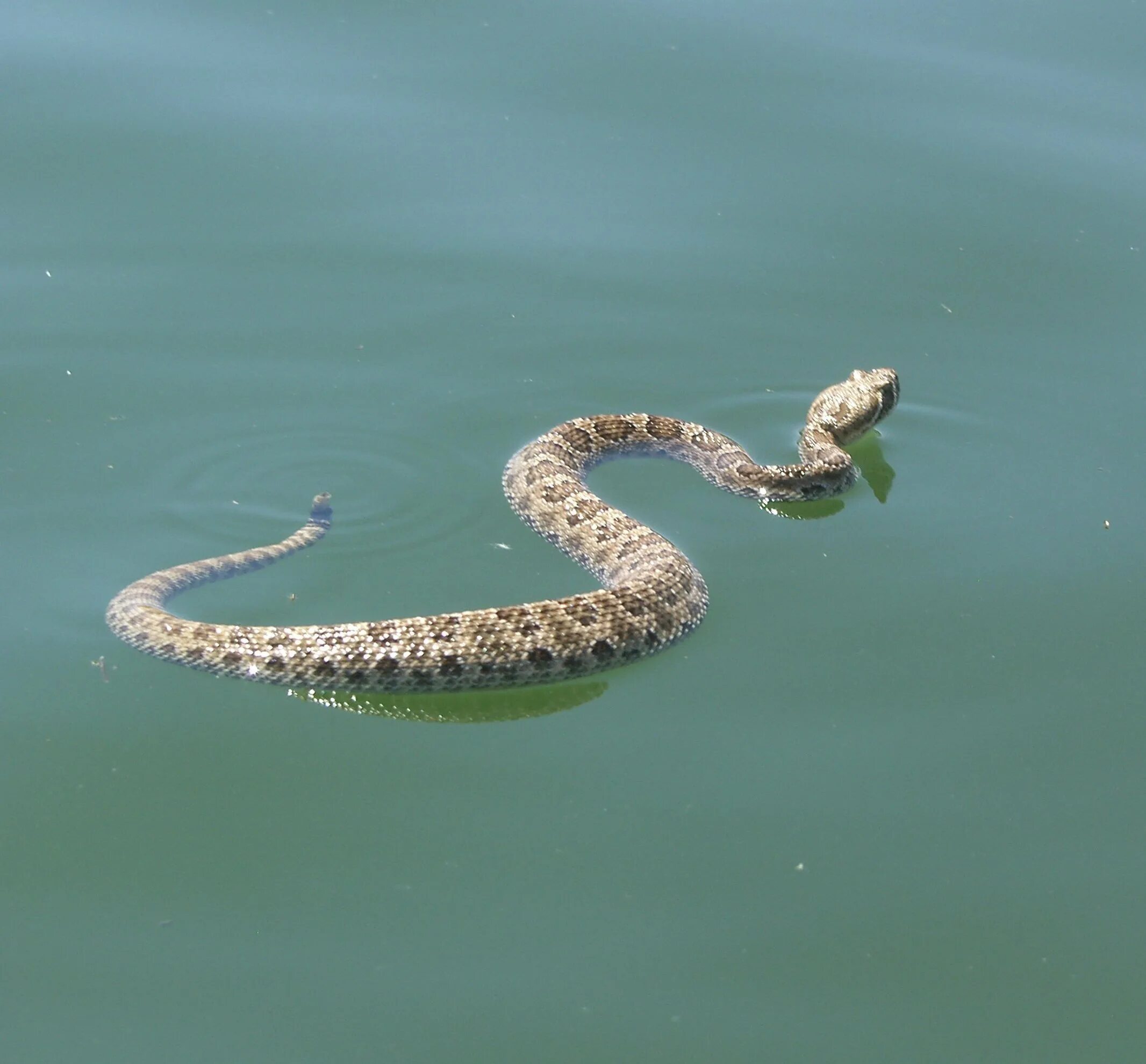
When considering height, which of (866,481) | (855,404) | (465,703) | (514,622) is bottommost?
(465,703)

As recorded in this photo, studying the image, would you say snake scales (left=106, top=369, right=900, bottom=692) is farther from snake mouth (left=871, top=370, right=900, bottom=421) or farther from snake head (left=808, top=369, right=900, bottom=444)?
snake mouth (left=871, top=370, right=900, bottom=421)

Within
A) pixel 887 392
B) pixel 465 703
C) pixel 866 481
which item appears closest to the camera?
pixel 465 703

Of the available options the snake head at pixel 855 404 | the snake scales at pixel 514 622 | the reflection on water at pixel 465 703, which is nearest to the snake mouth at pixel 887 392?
the snake head at pixel 855 404

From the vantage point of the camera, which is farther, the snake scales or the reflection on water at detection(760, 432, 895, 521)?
the reflection on water at detection(760, 432, 895, 521)

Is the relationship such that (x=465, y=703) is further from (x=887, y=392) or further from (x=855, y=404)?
(x=887, y=392)

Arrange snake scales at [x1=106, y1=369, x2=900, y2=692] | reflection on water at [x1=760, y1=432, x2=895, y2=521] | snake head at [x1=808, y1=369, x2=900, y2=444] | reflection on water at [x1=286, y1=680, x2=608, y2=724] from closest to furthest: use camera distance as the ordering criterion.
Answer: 1. reflection on water at [x1=286, y1=680, x2=608, y2=724]
2. snake scales at [x1=106, y1=369, x2=900, y2=692]
3. reflection on water at [x1=760, y1=432, x2=895, y2=521]
4. snake head at [x1=808, y1=369, x2=900, y2=444]

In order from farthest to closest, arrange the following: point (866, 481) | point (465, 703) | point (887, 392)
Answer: point (887, 392) → point (866, 481) → point (465, 703)

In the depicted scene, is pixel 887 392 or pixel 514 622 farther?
pixel 887 392

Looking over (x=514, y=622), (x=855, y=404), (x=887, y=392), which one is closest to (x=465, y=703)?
(x=514, y=622)

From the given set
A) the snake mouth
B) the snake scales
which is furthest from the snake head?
the snake scales
